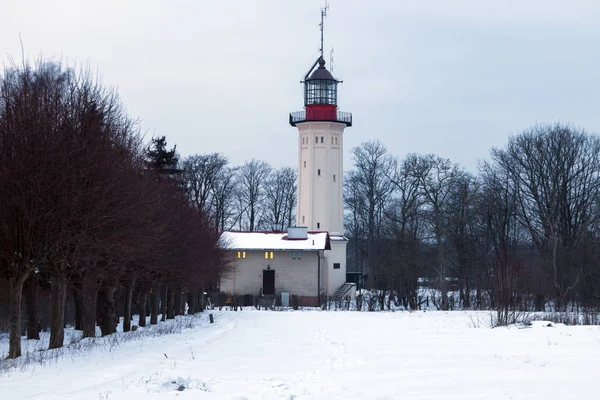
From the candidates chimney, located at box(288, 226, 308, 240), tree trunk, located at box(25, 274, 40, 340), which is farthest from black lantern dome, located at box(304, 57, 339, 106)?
tree trunk, located at box(25, 274, 40, 340)

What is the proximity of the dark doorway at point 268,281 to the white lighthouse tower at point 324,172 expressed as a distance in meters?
5.42

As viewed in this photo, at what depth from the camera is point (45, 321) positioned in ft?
121

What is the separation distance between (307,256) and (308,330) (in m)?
32.8

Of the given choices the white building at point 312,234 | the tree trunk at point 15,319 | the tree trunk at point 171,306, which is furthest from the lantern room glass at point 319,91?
the tree trunk at point 15,319

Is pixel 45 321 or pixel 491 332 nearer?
pixel 491 332

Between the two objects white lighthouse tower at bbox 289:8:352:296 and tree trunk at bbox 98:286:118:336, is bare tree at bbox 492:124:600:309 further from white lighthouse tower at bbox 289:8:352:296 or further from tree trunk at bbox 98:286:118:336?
tree trunk at bbox 98:286:118:336

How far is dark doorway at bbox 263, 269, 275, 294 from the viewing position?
206ft

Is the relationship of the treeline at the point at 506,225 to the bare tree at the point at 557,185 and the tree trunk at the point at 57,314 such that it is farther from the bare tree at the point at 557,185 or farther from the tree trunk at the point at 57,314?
the tree trunk at the point at 57,314

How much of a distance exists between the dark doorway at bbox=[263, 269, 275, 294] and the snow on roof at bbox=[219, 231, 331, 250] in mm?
2006

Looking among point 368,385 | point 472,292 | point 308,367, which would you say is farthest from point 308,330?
point 472,292

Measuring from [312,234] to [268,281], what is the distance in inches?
217

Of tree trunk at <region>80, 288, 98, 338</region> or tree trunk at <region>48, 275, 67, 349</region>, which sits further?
tree trunk at <region>80, 288, 98, 338</region>

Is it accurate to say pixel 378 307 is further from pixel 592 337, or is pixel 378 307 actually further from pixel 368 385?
pixel 368 385

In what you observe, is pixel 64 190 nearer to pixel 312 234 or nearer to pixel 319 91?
pixel 312 234
